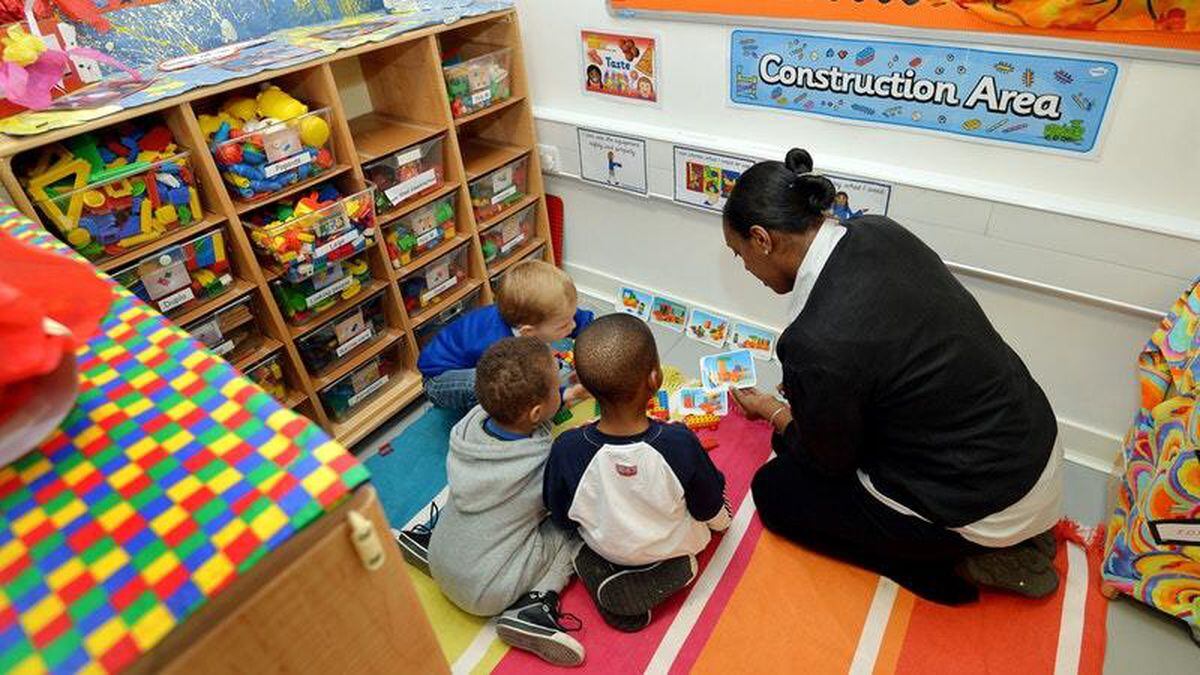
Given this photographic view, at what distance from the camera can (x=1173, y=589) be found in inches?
62.0

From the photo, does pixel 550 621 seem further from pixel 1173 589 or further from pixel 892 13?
pixel 892 13

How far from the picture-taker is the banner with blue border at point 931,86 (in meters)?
1.65

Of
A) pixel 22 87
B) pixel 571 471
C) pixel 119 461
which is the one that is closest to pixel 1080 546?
pixel 571 471

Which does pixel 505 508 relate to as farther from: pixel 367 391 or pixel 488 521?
pixel 367 391

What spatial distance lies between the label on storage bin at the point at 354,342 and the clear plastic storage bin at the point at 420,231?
25cm

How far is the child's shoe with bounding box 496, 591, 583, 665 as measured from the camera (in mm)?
1659

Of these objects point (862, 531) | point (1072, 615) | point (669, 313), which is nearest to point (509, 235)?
point (669, 313)

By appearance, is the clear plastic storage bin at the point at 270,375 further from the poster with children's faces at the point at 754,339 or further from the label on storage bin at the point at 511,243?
the poster with children's faces at the point at 754,339

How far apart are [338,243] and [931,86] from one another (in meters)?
1.71

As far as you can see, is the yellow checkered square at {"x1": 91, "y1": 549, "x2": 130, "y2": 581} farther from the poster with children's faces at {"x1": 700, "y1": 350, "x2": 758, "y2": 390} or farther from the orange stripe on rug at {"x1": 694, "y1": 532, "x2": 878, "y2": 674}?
the poster with children's faces at {"x1": 700, "y1": 350, "x2": 758, "y2": 390}

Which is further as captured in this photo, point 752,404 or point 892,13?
point 752,404

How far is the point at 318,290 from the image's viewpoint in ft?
6.92

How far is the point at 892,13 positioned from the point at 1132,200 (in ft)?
2.47

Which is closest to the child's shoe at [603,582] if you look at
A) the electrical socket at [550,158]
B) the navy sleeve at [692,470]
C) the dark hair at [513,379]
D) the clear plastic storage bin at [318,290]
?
the navy sleeve at [692,470]
